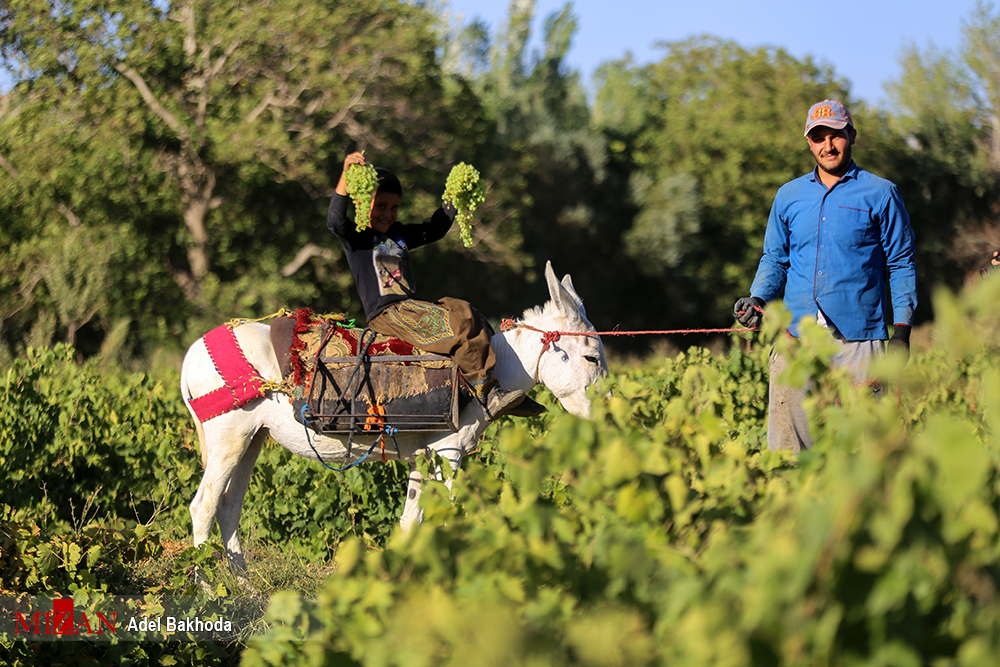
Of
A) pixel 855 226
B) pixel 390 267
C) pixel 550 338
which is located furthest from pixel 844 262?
pixel 390 267

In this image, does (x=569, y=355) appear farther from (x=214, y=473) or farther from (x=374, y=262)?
(x=214, y=473)

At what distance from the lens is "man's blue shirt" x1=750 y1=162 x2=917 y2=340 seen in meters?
4.61

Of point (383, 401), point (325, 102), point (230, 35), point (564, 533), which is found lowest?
point (383, 401)

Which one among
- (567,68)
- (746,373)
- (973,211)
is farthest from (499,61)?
(746,373)

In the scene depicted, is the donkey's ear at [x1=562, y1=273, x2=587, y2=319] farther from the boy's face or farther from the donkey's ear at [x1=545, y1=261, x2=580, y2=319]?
the boy's face

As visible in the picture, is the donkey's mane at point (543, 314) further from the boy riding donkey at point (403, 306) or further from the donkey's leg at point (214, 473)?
the donkey's leg at point (214, 473)

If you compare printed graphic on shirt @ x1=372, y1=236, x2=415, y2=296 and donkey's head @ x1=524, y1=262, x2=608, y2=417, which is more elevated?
printed graphic on shirt @ x1=372, y1=236, x2=415, y2=296

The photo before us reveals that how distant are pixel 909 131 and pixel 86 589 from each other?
149 ft

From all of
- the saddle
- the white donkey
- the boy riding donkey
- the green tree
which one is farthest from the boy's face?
the green tree

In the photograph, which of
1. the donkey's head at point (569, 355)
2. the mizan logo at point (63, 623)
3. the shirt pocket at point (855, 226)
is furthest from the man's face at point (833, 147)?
the mizan logo at point (63, 623)

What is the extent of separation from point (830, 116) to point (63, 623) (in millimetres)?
4336

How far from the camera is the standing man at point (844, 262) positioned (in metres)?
4.61

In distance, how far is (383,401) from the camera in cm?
544

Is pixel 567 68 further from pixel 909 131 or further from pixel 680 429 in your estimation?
pixel 680 429
